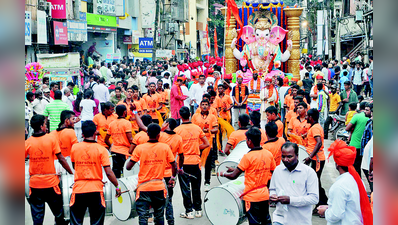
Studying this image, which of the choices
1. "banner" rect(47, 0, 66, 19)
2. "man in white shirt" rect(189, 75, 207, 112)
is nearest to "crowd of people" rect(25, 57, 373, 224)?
"man in white shirt" rect(189, 75, 207, 112)

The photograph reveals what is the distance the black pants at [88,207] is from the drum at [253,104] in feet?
24.4

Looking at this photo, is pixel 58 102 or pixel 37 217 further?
pixel 58 102

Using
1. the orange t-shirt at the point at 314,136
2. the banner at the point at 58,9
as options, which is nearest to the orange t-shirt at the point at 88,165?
the orange t-shirt at the point at 314,136

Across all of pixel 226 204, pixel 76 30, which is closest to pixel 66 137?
pixel 226 204

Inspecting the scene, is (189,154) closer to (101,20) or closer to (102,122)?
(102,122)

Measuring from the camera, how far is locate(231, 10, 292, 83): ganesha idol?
20.5m

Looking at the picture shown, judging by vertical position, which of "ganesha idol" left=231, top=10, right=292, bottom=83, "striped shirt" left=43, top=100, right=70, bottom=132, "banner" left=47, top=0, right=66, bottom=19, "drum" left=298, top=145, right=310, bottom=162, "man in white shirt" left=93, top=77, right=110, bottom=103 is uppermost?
"banner" left=47, top=0, right=66, bottom=19

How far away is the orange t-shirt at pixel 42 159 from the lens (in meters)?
5.82

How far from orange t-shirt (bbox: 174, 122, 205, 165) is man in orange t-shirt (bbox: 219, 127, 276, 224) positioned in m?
1.64

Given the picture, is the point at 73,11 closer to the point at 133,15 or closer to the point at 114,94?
the point at 133,15

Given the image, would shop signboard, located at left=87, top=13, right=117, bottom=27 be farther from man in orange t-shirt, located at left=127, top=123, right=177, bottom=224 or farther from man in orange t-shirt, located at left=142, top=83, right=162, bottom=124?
man in orange t-shirt, located at left=127, top=123, right=177, bottom=224
